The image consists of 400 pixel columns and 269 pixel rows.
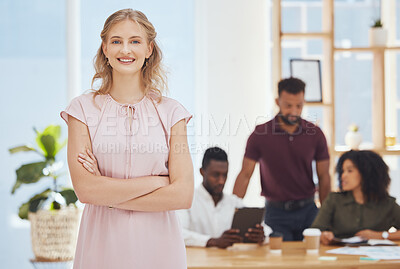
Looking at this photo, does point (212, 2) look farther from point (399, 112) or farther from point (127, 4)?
point (399, 112)

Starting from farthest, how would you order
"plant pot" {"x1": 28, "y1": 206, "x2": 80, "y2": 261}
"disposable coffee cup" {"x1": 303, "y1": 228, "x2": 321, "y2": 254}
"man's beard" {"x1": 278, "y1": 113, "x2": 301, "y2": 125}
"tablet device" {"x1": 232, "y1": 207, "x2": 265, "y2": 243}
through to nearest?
"plant pot" {"x1": 28, "y1": 206, "x2": 80, "y2": 261}
"man's beard" {"x1": 278, "y1": 113, "x2": 301, "y2": 125}
"tablet device" {"x1": 232, "y1": 207, "x2": 265, "y2": 243}
"disposable coffee cup" {"x1": 303, "y1": 228, "x2": 321, "y2": 254}

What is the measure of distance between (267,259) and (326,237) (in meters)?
0.51

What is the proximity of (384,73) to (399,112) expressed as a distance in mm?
467

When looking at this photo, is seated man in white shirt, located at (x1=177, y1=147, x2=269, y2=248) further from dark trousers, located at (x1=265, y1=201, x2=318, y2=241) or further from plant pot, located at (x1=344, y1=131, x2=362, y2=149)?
plant pot, located at (x1=344, y1=131, x2=362, y2=149)

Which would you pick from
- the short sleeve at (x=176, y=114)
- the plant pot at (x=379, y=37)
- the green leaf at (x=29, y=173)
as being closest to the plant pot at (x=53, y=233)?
the green leaf at (x=29, y=173)

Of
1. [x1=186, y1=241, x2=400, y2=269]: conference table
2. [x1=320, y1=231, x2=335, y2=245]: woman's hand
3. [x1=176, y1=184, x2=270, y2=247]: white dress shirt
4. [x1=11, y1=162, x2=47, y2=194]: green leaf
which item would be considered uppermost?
[x1=11, y1=162, x2=47, y2=194]: green leaf

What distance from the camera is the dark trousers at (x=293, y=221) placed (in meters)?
3.45

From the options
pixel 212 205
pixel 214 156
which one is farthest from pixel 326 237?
pixel 214 156

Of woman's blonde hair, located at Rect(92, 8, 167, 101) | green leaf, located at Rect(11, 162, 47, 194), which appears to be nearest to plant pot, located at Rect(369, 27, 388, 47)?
green leaf, located at Rect(11, 162, 47, 194)

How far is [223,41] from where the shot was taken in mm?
4758

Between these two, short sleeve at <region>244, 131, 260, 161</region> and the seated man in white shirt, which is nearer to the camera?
the seated man in white shirt

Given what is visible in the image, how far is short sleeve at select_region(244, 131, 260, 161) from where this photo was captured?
11.8 feet

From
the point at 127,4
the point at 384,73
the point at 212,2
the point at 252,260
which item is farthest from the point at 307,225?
the point at 127,4

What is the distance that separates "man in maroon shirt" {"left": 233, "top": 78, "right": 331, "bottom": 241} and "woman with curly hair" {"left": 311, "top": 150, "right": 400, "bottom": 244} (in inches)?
12.3
